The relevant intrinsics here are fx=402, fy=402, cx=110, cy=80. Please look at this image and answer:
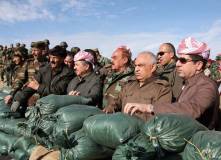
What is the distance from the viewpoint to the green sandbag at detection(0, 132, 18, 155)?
554cm

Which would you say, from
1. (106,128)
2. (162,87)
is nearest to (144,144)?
(106,128)

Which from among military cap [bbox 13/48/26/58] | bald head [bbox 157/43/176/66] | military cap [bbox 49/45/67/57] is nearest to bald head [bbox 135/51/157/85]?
bald head [bbox 157/43/176/66]

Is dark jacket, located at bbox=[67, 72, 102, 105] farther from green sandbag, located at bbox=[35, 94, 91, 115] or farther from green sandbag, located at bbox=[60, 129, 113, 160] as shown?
green sandbag, located at bbox=[60, 129, 113, 160]

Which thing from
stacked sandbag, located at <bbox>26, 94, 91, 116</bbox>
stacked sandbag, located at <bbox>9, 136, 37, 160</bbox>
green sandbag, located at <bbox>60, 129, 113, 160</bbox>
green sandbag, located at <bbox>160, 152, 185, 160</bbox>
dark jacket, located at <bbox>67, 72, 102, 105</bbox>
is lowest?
stacked sandbag, located at <bbox>9, 136, 37, 160</bbox>

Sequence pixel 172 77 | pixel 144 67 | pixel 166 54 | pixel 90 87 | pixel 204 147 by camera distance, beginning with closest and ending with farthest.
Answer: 1. pixel 204 147
2. pixel 144 67
3. pixel 172 77
4. pixel 90 87
5. pixel 166 54

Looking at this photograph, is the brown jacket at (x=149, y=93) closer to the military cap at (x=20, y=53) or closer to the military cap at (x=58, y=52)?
the military cap at (x=58, y=52)

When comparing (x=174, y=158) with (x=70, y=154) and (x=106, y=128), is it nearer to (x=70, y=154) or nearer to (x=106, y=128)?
(x=106, y=128)

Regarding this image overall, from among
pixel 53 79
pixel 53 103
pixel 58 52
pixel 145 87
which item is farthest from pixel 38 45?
pixel 145 87

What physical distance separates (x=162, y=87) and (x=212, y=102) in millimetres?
629

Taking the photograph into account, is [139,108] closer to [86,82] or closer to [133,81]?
[133,81]

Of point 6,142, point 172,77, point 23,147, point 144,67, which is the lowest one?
point 6,142

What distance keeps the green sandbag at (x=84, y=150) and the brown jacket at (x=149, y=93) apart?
46 cm

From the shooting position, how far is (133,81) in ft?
13.3

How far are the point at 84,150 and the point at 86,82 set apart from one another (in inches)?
63.6
